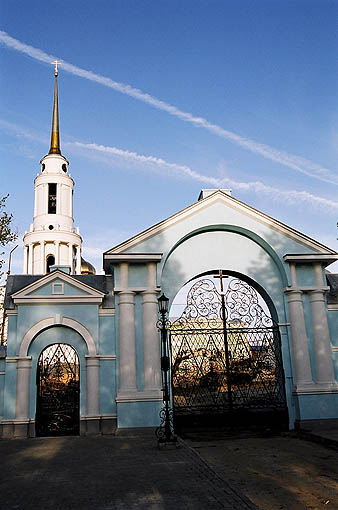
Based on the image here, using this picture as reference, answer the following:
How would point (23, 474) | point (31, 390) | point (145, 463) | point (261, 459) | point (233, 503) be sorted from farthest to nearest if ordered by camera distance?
point (31, 390), point (261, 459), point (145, 463), point (23, 474), point (233, 503)

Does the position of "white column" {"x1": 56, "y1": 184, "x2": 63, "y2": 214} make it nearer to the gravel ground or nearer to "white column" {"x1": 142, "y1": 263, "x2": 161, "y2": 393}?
"white column" {"x1": 142, "y1": 263, "x2": 161, "y2": 393}

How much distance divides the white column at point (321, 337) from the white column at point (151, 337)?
4.53 m

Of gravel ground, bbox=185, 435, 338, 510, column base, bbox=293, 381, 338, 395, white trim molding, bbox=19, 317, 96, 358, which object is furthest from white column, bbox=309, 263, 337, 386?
white trim molding, bbox=19, 317, 96, 358

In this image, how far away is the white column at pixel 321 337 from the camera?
1394cm

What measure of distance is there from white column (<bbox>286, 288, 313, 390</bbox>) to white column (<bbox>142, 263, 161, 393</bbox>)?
12.7ft

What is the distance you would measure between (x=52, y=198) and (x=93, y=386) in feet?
69.0

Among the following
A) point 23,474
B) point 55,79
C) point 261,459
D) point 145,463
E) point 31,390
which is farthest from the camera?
Result: point 55,79

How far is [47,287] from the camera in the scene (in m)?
13.9

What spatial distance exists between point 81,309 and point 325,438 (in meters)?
7.05

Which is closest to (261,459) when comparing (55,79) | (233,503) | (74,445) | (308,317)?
(233,503)

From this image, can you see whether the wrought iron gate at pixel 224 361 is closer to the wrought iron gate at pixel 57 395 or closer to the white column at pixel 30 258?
the wrought iron gate at pixel 57 395

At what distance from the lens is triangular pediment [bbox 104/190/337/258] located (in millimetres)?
14711

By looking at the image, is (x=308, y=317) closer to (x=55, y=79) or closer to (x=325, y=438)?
(x=325, y=438)

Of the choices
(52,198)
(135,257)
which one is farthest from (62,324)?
(52,198)
